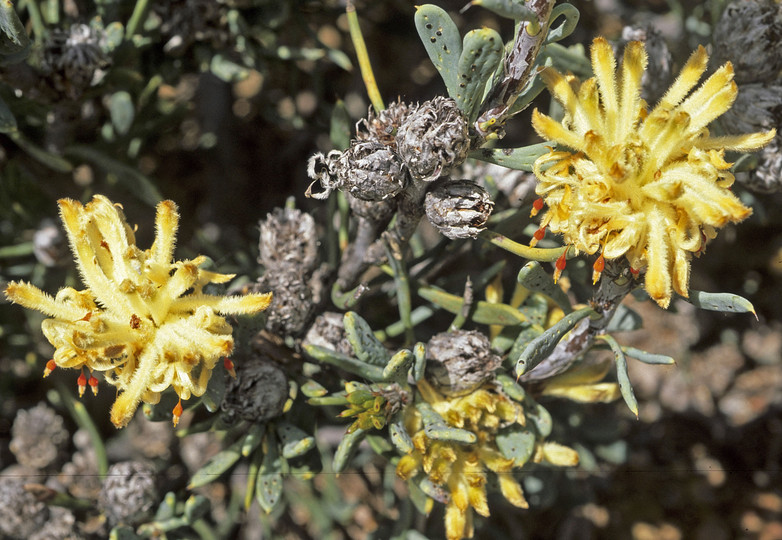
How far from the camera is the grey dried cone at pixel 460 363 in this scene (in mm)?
1851

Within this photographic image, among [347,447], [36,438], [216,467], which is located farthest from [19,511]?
[347,447]

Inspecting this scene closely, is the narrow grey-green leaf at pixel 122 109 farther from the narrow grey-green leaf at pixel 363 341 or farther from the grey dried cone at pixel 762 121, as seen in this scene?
the grey dried cone at pixel 762 121

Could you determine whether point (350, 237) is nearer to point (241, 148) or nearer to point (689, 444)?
point (241, 148)

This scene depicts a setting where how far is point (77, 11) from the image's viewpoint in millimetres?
2525

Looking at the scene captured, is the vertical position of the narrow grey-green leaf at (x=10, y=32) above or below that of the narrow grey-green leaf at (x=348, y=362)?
above

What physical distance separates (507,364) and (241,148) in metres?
1.96

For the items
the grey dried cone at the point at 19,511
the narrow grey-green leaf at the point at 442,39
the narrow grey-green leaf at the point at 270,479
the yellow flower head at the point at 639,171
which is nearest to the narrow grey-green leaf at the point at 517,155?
the yellow flower head at the point at 639,171

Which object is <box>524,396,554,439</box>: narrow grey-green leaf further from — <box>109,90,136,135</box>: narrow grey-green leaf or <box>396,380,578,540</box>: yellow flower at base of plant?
<box>109,90,136,135</box>: narrow grey-green leaf

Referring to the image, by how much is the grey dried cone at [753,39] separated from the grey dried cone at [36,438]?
2.63m

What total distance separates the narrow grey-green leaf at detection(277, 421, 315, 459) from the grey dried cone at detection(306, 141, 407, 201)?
0.73 metres

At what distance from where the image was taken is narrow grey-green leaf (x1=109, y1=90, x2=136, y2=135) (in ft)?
7.80

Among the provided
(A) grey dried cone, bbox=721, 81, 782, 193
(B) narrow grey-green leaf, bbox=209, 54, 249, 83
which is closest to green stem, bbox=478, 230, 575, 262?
(A) grey dried cone, bbox=721, 81, 782, 193

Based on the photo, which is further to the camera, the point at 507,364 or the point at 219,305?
the point at 507,364

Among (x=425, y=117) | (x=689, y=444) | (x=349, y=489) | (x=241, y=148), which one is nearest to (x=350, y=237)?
(x=425, y=117)
